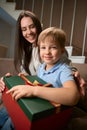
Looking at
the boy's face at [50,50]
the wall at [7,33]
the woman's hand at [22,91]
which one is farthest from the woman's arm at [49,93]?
the wall at [7,33]

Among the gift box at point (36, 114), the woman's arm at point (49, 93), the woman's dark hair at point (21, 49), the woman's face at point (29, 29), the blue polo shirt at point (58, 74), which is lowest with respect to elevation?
the gift box at point (36, 114)

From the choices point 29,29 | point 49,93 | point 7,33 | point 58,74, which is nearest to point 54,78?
point 58,74

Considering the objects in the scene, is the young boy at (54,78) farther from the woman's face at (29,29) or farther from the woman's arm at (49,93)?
the woman's face at (29,29)

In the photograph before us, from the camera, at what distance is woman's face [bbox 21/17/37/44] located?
4.05ft

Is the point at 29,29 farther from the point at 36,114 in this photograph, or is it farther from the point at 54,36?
the point at 36,114

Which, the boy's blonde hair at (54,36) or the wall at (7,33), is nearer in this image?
the boy's blonde hair at (54,36)

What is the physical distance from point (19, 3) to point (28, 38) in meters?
1.55

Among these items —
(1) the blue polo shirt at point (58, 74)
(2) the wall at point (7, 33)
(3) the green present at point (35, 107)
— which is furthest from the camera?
(2) the wall at point (7, 33)

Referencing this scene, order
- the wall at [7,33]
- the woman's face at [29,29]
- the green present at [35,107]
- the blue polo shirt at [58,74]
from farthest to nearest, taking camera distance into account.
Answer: the wall at [7,33], the woman's face at [29,29], the blue polo shirt at [58,74], the green present at [35,107]

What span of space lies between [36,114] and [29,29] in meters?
0.74

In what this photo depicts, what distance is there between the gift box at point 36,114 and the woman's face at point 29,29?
1.74 feet

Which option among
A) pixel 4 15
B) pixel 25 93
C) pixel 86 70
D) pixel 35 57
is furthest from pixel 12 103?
pixel 4 15

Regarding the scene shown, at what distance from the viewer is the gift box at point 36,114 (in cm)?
62

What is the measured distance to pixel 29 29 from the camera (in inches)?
48.8
